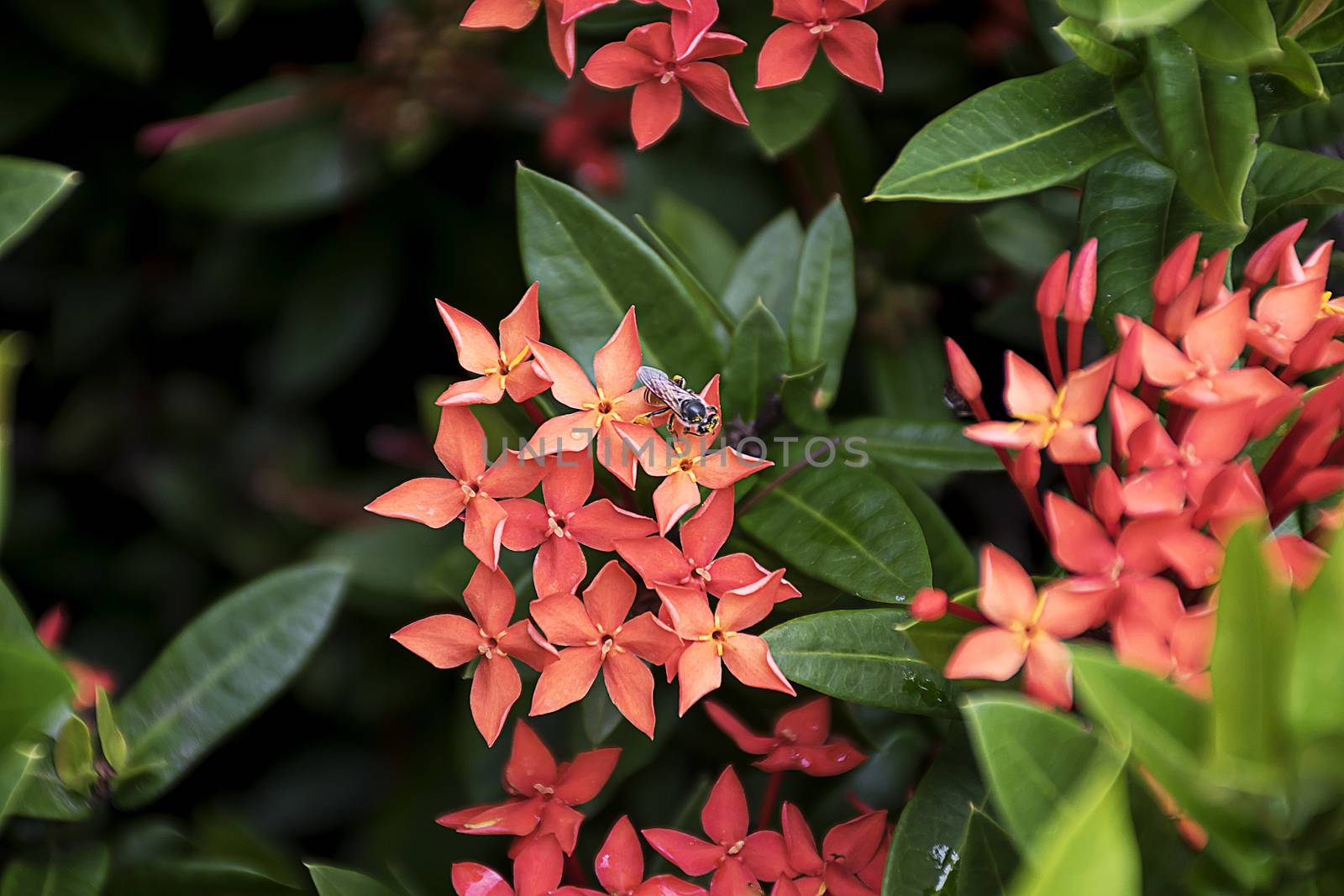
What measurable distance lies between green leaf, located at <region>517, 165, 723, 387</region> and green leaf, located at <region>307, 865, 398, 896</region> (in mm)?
483

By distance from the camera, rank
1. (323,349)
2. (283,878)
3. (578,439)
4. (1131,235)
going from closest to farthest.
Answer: (578,439)
(1131,235)
(283,878)
(323,349)

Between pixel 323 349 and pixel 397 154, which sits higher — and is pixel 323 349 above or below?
below

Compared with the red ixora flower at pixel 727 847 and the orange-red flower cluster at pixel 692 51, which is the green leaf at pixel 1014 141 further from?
the red ixora flower at pixel 727 847

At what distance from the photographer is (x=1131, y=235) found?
89cm

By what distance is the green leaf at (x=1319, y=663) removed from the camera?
522mm

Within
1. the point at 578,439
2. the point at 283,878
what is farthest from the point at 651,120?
the point at 283,878

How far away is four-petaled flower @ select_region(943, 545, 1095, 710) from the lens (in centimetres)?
65

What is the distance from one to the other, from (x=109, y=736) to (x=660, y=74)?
804mm

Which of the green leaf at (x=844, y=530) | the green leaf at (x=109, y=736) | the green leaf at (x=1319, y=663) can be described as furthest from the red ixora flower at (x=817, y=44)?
the green leaf at (x=109, y=736)

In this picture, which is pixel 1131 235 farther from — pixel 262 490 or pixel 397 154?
pixel 262 490

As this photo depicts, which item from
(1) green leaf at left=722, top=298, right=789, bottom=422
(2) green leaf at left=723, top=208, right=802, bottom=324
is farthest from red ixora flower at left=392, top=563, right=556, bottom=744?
(2) green leaf at left=723, top=208, right=802, bottom=324

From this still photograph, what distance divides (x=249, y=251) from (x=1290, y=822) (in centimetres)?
166

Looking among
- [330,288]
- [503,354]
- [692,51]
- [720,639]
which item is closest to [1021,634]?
[720,639]

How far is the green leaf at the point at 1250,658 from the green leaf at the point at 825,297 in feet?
1.84
